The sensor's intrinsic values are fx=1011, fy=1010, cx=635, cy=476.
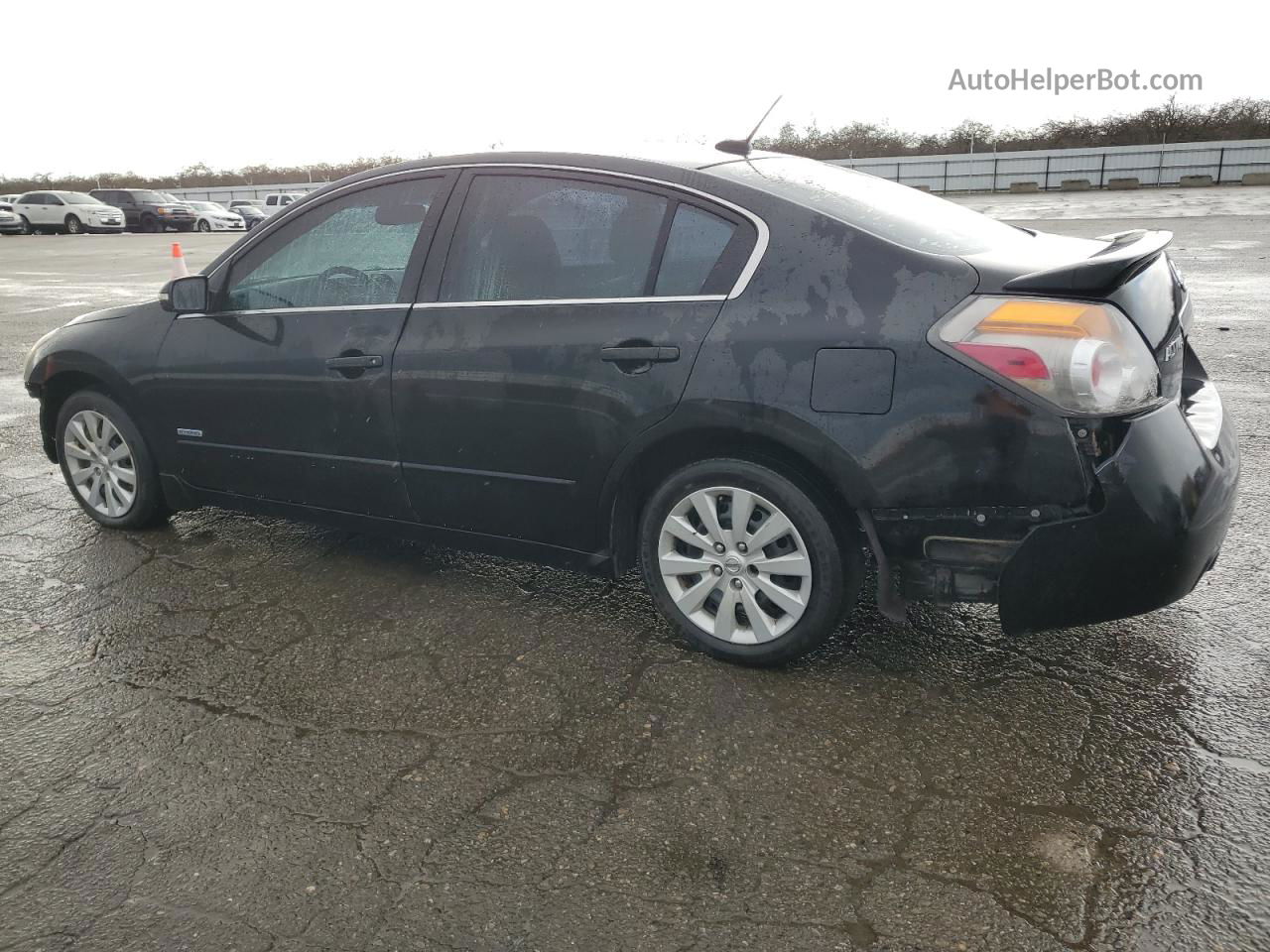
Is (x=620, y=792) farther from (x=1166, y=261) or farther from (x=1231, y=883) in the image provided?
(x=1166, y=261)

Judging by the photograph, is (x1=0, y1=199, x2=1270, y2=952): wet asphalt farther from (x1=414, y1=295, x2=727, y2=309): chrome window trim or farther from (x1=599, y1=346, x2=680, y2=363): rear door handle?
(x1=414, y1=295, x2=727, y2=309): chrome window trim

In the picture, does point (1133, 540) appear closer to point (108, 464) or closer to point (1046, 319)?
point (1046, 319)

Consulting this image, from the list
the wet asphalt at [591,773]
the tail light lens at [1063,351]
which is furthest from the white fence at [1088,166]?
the tail light lens at [1063,351]

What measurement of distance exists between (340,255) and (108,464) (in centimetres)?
167

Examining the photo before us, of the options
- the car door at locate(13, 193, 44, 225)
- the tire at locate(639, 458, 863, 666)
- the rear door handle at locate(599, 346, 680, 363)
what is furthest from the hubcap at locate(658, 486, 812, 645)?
the car door at locate(13, 193, 44, 225)

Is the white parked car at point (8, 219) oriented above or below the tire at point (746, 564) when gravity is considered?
above

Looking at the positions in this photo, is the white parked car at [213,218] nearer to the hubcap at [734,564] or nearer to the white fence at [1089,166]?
the white fence at [1089,166]

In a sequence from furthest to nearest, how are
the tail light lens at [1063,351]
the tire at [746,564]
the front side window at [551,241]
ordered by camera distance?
the front side window at [551,241], the tire at [746,564], the tail light lens at [1063,351]

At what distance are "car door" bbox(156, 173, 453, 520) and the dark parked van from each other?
124 feet

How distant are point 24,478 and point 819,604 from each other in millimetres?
4690

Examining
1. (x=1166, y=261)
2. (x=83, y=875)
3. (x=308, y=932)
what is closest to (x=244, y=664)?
(x=83, y=875)

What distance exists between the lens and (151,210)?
37531 millimetres

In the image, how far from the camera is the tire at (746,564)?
9.76ft

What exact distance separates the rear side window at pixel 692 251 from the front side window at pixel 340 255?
1.03 m
